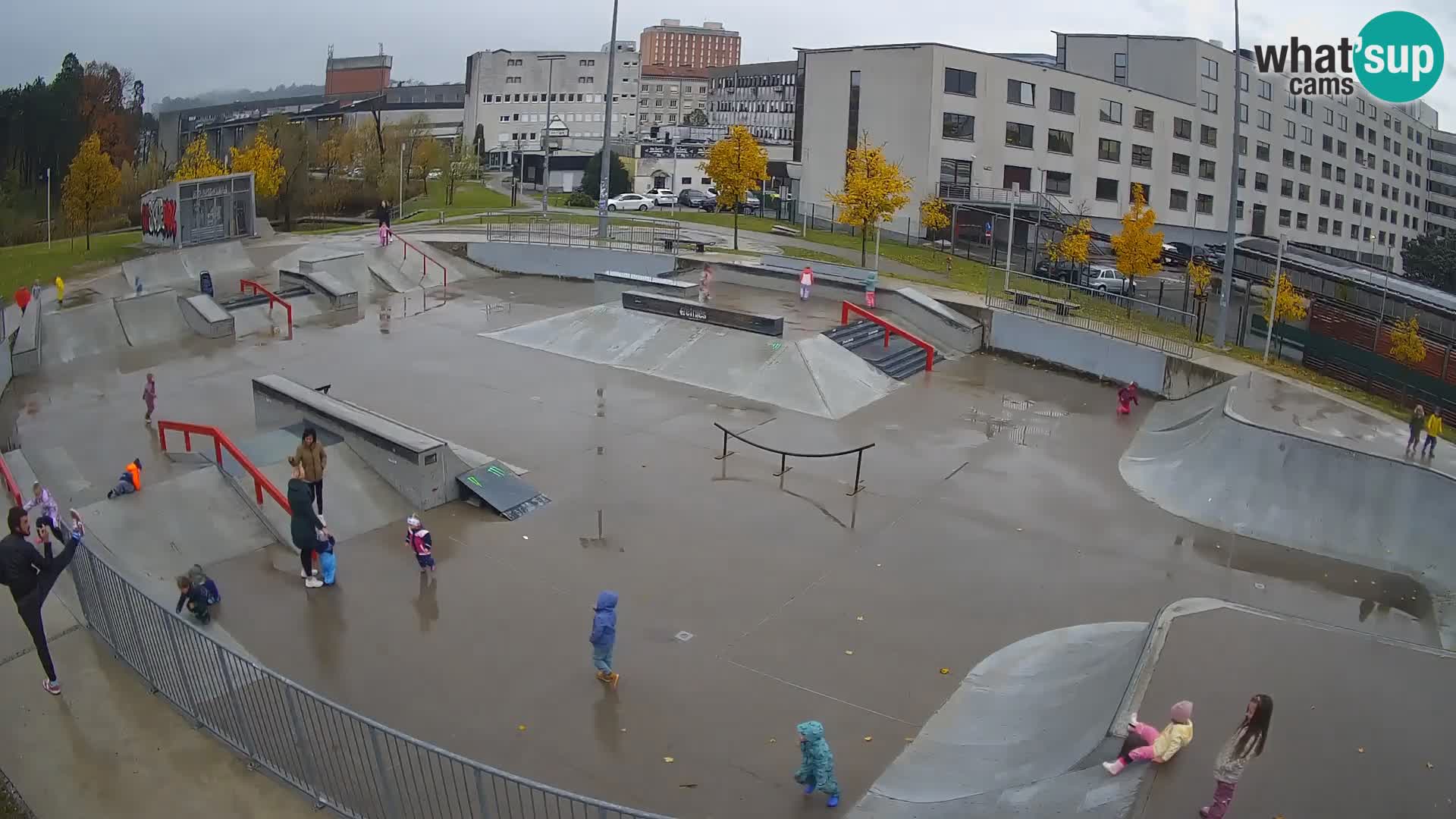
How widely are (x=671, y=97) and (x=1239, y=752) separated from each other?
6603 inches

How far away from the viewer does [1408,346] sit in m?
22.8

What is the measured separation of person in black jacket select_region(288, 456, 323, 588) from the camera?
39.2 ft

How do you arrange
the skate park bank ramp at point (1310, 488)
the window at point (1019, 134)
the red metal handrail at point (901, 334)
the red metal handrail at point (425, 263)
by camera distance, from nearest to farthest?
the skate park bank ramp at point (1310, 488) < the red metal handrail at point (901, 334) < the red metal handrail at point (425, 263) < the window at point (1019, 134)

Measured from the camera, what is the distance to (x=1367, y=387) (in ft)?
78.2

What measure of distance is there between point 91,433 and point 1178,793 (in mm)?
18842

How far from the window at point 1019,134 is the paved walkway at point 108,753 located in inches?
1790

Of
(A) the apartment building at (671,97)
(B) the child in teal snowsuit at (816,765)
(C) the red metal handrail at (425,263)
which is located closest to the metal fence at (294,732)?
(B) the child in teal snowsuit at (816,765)

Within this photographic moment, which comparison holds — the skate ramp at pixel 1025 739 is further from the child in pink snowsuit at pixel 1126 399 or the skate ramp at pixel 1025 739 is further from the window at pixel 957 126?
the window at pixel 957 126

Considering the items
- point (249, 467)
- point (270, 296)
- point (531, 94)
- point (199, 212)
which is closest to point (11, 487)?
point (249, 467)

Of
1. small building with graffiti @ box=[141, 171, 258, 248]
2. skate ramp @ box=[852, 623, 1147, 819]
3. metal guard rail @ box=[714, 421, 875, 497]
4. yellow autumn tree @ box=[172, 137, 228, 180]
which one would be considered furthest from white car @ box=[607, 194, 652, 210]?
skate ramp @ box=[852, 623, 1147, 819]

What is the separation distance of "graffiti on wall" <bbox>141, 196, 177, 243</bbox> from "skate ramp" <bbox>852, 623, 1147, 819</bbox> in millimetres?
32274

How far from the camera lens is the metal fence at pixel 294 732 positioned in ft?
24.3

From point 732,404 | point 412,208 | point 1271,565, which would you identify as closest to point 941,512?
point 1271,565

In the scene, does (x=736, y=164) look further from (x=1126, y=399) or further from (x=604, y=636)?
(x=604, y=636)
